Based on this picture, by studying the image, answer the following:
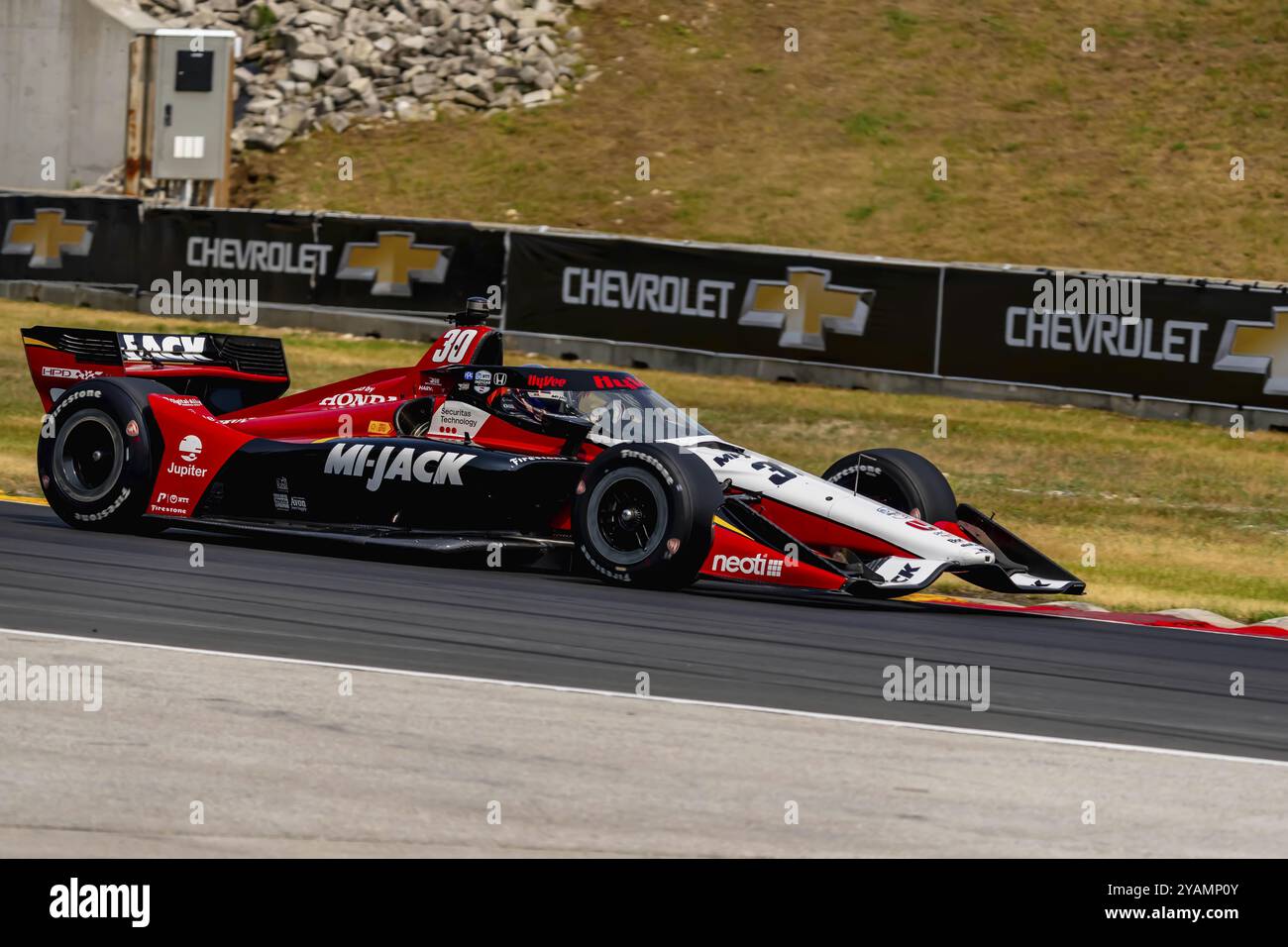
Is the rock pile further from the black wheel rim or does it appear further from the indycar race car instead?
the black wheel rim

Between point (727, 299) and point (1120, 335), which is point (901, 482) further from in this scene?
point (727, 299)

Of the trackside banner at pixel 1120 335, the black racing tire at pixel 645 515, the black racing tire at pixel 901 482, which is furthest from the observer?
the trackside banner at pixel 1120 335

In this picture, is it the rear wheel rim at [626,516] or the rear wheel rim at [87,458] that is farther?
the rear wheel rim at [87,458]

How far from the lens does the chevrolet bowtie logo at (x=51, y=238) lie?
85.1ft

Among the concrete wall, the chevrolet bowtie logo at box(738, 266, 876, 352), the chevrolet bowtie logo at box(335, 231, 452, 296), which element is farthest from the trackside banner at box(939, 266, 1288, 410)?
the concrete wall

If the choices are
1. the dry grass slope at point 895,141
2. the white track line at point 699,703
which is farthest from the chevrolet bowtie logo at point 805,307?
the white track line at point 699,703

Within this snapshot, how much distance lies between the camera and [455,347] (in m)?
11.7

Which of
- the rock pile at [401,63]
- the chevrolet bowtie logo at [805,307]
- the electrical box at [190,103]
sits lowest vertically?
the chevrolet bowtie logo at [805,307]

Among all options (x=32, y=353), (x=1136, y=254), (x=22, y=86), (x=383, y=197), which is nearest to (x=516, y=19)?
(x=383, y=197)

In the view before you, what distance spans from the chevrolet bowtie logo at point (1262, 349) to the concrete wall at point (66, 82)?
24.1 metres

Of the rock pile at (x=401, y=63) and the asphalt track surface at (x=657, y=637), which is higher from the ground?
the rock pile at (x=401, y=63)

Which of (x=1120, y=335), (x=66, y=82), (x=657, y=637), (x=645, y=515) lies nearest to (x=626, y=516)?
(x=645, y=515)

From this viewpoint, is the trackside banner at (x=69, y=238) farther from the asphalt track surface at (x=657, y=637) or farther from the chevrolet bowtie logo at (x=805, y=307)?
A: the asphalt track surface at (x=657, y=637)

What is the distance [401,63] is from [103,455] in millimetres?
26908
